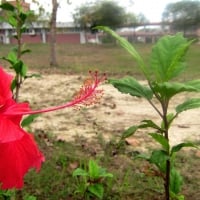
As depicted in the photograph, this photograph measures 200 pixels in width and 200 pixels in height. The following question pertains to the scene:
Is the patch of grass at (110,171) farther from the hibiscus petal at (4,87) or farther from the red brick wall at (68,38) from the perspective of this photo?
the red brick wall at (68,38)

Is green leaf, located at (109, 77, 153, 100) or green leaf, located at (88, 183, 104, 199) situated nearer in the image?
green leaf, located at (109, 77, 153, 100)

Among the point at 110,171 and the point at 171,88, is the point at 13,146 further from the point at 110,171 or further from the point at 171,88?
the point at 110,171

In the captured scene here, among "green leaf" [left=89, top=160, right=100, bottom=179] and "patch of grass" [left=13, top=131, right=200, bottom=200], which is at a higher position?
"green leaf" [left=89, top=160, right=100, bottom=179]

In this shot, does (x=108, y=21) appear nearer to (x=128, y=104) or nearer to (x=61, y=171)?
(x=128, y=104)

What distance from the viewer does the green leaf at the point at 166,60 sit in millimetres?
1342

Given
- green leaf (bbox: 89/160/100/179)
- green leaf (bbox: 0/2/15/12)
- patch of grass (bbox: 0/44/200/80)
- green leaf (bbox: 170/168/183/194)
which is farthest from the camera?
patch of grass (bbox: 0/44/200/80)

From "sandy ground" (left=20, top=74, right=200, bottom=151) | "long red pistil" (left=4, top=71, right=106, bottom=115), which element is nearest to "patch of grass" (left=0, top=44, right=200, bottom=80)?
"sandy ground" (left=20, top=74, right=200, bottom=151)

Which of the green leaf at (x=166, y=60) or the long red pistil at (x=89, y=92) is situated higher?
the long red pistil at (x=89, y=92)

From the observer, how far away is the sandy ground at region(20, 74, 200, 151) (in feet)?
10.9

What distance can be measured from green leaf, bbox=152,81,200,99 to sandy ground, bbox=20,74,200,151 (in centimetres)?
168

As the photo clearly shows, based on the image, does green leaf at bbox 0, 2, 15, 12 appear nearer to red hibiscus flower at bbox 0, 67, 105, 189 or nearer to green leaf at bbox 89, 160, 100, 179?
green leaf at bbox 89, 160, 100, 179

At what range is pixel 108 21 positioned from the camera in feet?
86.2

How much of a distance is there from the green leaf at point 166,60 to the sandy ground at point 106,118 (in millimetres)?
1609

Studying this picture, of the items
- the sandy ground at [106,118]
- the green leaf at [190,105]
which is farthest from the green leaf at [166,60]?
the sandy ground at [106,118]
